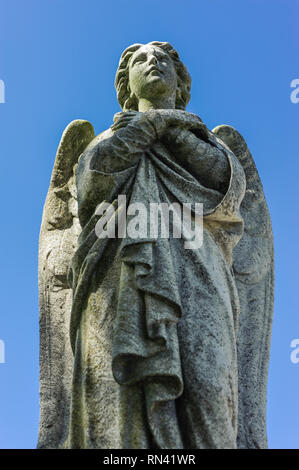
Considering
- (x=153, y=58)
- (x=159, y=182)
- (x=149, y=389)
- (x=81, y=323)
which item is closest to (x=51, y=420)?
(x=81, y=323)

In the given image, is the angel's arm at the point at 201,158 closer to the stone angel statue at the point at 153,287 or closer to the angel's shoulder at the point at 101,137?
the stone angel statue at the point at 153,287

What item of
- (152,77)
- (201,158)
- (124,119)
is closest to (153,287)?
(201,158)

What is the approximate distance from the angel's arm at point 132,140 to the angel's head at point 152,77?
2.22 ft

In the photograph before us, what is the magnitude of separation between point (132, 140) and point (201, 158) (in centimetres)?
54

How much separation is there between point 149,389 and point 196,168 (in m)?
1.90

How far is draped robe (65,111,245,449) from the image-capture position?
545 cm

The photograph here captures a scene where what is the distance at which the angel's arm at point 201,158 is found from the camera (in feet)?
21.4

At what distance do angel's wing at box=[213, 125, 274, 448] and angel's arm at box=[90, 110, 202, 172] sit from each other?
114cm

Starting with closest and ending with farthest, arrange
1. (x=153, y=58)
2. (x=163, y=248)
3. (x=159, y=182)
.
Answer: (x=163, y=248) → (x=159, y=182) → (x=153, y=58)

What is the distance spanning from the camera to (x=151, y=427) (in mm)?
5363

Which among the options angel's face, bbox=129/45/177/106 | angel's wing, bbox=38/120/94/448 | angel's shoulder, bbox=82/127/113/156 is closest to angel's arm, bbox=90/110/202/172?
angel's shoulder, bbox=82/127/113/156

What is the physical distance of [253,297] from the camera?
7191 millimetres

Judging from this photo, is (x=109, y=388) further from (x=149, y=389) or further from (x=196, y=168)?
(x=196, y=168)

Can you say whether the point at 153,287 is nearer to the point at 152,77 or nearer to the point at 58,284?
the point at 58,284
